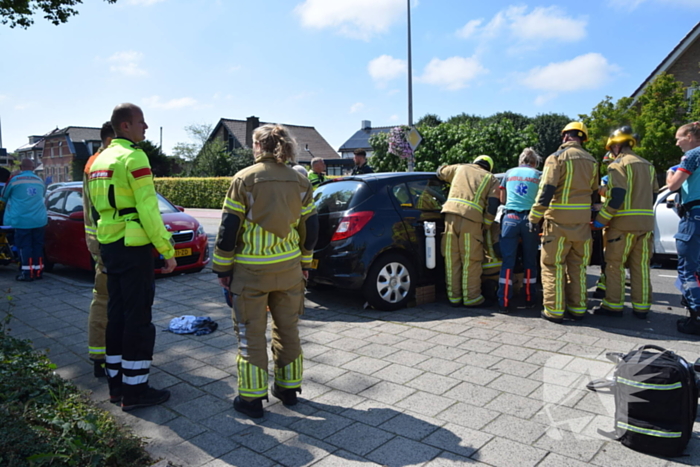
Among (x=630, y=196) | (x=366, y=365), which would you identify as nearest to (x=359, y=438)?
(x=366, y=365)

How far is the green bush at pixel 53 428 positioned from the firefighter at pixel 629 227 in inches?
206

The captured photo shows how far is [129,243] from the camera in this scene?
3.62 metres

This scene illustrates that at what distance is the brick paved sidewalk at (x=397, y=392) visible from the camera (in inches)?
123

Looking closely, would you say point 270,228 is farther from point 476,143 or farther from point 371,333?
point 476,143

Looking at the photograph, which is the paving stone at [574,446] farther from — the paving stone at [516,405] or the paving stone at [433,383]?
the paving stone at [433,383]

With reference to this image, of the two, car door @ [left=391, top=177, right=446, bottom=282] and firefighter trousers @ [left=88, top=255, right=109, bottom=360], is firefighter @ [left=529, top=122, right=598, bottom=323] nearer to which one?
car door @ [left=391, top=177, right=446, bottom=282]

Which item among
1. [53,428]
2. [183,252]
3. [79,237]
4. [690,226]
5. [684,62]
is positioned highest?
[684,62]

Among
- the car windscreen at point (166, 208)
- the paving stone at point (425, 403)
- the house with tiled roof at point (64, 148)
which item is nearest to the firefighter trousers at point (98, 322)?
the paving stone at point (425, 403)

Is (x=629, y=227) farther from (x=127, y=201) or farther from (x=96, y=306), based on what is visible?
(x=96, y=306)

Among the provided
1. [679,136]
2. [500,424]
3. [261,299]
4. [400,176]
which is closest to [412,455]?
[500,424]

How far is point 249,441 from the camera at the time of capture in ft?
10.8

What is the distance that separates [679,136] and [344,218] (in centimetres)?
373

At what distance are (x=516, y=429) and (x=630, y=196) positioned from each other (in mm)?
3716

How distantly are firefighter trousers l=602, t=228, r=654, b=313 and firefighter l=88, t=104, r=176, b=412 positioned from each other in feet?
15.9
